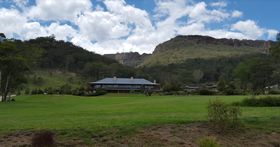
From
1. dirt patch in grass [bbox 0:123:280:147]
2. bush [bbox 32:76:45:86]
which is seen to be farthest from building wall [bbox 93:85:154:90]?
dirt patch in grass [bbox 0:123:280:147]

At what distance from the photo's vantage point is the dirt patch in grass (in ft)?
48.5

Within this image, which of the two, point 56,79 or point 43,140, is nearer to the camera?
point 43,140

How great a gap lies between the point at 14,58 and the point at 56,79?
99.8 metres

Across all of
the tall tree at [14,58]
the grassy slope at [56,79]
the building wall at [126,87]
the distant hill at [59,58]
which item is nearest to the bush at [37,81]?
the grassy slope at [56,79]

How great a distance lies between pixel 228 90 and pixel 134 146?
7888 cm

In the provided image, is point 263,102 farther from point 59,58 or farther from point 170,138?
point 59,58

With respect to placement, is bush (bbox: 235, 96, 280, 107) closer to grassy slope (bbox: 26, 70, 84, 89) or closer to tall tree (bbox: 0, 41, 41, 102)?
tall tree (bbox: 0, 41, 41, 102)

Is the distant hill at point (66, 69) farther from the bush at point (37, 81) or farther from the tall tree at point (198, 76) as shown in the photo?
the tall tree at point (198, 76)

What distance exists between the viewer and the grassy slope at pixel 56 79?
5714 inches

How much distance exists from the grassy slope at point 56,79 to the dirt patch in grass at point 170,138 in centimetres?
12821

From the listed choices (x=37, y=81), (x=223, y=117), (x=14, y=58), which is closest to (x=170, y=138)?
(x=223, y=117)

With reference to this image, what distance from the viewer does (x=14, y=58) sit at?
202 feet

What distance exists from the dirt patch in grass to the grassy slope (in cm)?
12821

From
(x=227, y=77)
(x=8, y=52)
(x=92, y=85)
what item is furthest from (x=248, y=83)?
(x=8, y=52)
